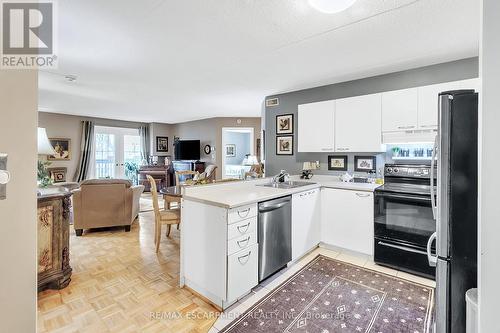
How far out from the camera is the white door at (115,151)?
7.23 meters

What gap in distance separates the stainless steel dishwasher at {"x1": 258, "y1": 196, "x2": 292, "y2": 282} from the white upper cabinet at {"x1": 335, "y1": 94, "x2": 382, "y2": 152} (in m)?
1.27

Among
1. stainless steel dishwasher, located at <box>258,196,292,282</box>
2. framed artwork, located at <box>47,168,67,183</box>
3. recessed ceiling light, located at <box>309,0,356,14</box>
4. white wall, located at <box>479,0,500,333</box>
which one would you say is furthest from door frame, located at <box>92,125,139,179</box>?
white wall, located at <box>479,0,500,333</box>

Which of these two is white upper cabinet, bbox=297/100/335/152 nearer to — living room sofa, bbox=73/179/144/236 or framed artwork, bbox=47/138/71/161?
living room sofa, bbox=73/179/144/236

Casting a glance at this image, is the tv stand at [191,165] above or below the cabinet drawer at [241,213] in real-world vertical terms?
above

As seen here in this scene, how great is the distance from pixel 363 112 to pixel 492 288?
2.68 meters

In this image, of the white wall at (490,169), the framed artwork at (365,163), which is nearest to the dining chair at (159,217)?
the framed artwork at (365,163)

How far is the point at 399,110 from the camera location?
111 inches

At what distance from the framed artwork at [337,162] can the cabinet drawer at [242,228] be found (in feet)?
6.51

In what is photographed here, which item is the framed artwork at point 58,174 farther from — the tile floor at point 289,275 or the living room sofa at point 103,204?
the tile floor at point 289,275

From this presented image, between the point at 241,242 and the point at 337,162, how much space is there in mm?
2231

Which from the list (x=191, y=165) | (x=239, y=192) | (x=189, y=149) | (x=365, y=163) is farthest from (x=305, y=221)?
(x=189, y=149)

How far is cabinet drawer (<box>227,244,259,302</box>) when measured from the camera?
195 cm

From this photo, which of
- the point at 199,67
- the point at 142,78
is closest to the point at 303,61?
the point at 199,67

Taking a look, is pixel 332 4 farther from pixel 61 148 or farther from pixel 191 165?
pixel 61 148
